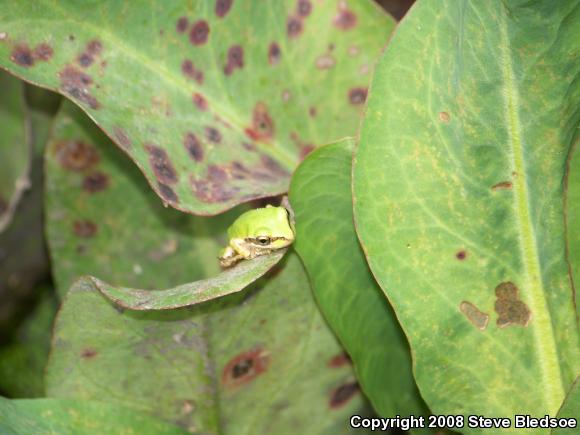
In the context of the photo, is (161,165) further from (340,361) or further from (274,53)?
(340,361)

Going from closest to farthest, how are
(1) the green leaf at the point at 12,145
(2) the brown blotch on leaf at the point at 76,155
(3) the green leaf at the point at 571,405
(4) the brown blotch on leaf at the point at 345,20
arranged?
(3) the green leaf at the point at 571,405, (4) the brown blotch on leaf at the point at 345,20, (2) the brown blotch on leaf at the point at 76,155, (1) the green leaf at the point at 12,145

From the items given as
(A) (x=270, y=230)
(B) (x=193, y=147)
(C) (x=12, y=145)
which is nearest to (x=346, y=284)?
(A) (x=270, y=230)

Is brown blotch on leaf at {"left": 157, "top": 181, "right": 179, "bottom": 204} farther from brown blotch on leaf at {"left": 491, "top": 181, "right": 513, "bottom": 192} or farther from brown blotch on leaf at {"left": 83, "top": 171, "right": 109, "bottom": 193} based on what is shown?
brown blotch on leaf at {"left": 491, "top": 181, "right": 513, "bottom": 192}

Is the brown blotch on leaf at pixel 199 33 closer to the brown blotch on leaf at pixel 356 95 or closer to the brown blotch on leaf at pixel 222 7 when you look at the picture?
the brown blotch on leaf at pixel 222 7

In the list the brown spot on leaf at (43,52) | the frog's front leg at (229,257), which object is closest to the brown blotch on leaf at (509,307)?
the frog's front leg at (229,257)

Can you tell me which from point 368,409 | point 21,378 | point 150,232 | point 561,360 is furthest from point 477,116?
→ point 21,378

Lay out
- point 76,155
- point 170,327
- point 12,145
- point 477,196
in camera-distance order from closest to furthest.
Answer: point 477,196 → point 170,327 → point 76,155 → point 12,145
